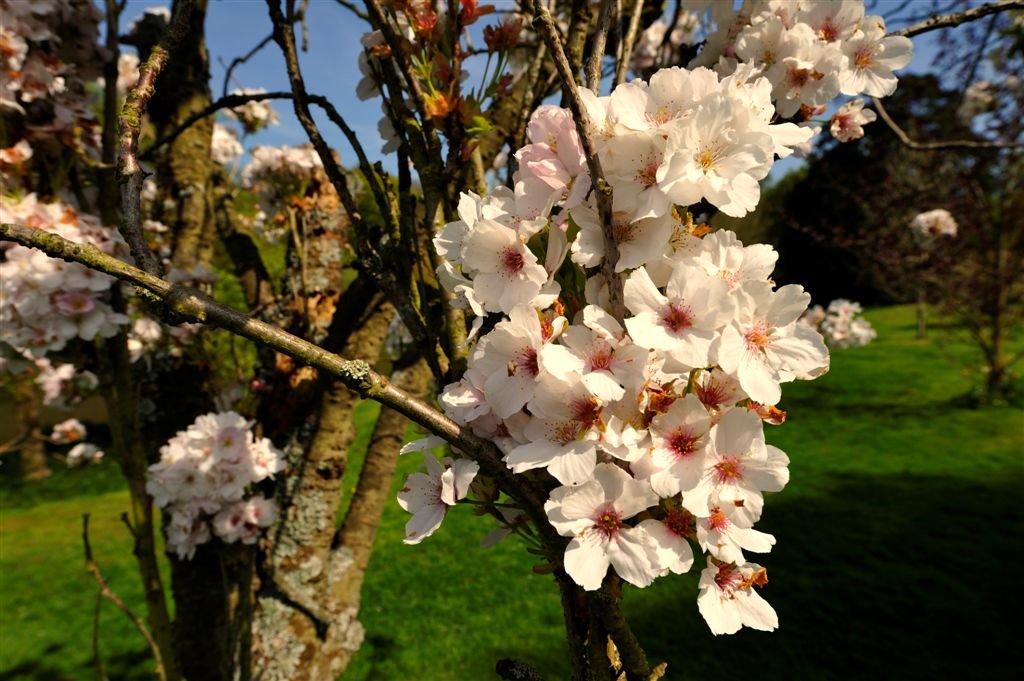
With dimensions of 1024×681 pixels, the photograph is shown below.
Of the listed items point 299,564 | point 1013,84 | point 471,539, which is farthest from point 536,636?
point 1013,84

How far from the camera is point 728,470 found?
0.71 metres

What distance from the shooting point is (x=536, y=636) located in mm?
4121

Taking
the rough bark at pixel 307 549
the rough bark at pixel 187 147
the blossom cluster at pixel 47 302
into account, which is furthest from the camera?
the rough bark at pixel 187 147

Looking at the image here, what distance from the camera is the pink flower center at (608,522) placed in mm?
701

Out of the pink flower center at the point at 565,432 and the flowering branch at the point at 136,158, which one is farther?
the flowering branch at the point at 136,158

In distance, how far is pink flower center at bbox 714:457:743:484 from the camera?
71cm

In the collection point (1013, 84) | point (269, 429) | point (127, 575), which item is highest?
point (1013, 84)

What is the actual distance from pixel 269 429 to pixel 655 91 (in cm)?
221

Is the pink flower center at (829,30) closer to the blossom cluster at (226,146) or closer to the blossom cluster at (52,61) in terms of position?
the blossom cluster at (52,61)

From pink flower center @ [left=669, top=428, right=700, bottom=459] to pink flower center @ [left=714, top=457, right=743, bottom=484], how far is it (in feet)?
0.13

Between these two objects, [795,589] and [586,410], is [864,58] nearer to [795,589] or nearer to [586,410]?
[586,410]

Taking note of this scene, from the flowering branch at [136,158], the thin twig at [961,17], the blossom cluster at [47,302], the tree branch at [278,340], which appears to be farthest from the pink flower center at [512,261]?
the blossom cluster at [47,302]

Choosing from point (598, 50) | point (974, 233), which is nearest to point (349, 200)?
point (598, 50)

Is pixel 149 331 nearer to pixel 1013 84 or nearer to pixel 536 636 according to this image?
pixel 536 636
